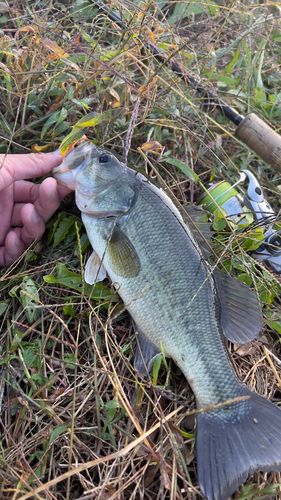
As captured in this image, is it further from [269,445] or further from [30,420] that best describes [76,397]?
[269,445]

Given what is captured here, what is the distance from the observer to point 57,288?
272 centimetres

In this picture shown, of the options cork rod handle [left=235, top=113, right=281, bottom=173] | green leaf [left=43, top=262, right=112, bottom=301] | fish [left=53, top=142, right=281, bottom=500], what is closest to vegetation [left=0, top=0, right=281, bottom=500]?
green leaf [left=43, top=262, right=112, bottom=301]

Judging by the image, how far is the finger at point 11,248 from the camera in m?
2.81

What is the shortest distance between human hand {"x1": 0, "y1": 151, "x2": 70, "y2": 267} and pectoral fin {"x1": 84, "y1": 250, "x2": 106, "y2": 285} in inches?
12.8

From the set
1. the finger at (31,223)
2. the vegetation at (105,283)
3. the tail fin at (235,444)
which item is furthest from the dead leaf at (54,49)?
the tail fin at (235,444)

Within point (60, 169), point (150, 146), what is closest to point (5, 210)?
point (60, 169)

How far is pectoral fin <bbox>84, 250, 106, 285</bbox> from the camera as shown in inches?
104

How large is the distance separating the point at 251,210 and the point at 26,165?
1.24 m

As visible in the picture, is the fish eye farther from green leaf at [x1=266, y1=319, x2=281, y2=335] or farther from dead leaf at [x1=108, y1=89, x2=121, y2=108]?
green leaf at [x1=266, y1=319, x2=281, y2=335]

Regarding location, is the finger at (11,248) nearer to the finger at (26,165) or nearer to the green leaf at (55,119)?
the finger at (26,165)

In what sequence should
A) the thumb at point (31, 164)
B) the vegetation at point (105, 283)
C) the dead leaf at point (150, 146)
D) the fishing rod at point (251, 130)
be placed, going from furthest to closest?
the fishing rod at point (251, 130) → the dead leaf at point (150, 146) → the thumb at point (31, 164) → the vegetation at point (105, 283)

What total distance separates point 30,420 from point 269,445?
98 cm

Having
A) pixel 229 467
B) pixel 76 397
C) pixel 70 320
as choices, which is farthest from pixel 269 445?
pixel 70 320

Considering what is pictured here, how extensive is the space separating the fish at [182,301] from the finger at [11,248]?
0.37 meters
